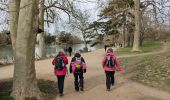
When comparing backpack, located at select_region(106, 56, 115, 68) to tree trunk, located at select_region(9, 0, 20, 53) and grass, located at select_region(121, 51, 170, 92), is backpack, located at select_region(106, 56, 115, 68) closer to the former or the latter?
grass, located at select_region(121, 51, 170, 92)

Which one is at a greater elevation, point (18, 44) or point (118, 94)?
point (18, 44)

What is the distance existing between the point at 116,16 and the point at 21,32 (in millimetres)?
40589

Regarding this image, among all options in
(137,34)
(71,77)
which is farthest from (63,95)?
(137,34)

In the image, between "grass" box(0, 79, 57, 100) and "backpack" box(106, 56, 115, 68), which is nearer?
"grass" box(0, 79, 57, 100)

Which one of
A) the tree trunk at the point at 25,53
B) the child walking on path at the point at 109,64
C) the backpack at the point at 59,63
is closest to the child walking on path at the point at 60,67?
the backpack at the point at 59,63

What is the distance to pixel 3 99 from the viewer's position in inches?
490

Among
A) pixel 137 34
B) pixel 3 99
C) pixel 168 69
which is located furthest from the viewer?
pixel 137 34

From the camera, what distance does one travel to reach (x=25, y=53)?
13.0 meters

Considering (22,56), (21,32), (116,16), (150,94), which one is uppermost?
(116,16)

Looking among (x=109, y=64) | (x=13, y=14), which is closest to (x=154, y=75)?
(x=109, y=64)

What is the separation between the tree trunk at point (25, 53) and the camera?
12875 millimetres

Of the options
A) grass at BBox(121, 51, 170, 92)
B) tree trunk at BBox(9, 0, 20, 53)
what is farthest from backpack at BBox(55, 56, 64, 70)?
grass at BBox(121, 51, 170, 92)

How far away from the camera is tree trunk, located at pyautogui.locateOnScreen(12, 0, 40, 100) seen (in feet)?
42.2

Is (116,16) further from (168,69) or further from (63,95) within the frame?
(63,95)
